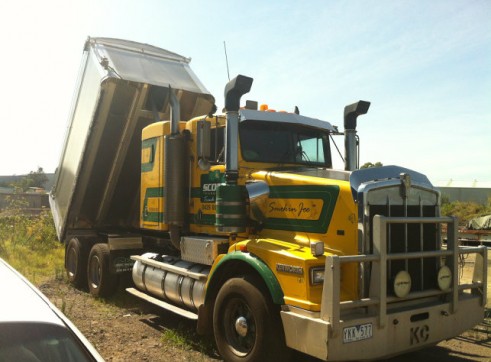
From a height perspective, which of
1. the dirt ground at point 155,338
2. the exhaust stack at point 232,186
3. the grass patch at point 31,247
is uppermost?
the exhaust stack at point 232,186

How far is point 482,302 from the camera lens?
15.7 feet

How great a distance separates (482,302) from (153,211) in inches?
178

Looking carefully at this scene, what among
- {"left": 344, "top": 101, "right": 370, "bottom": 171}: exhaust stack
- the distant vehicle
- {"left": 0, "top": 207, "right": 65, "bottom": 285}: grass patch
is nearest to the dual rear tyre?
{"left": 0, "top": 207, "right": 65, "bottom": 285}: grass patch

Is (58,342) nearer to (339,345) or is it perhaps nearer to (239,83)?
(339,345)

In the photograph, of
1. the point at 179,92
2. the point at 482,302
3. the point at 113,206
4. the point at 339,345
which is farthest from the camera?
the point at 113,206

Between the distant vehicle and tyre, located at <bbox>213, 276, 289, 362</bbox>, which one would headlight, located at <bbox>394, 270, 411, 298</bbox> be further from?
the distant vehicle

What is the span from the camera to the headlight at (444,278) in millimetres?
4430

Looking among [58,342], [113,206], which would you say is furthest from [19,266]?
[58,342]

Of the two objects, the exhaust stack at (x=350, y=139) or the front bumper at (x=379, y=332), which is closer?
the front bumper at (x=379, y=332)

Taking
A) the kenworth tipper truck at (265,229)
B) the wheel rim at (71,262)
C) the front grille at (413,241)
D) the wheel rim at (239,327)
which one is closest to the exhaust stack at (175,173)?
the kenworth tipper truck at (265,229)

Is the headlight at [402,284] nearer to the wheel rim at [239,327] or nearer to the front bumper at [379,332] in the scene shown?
the front bumper at [379,332]

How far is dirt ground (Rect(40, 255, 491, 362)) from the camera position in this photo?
5.07m

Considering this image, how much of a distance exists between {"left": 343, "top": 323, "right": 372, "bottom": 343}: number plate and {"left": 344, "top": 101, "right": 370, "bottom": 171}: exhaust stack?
2.73 meters

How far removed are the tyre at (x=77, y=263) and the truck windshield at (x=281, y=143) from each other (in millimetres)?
4821
